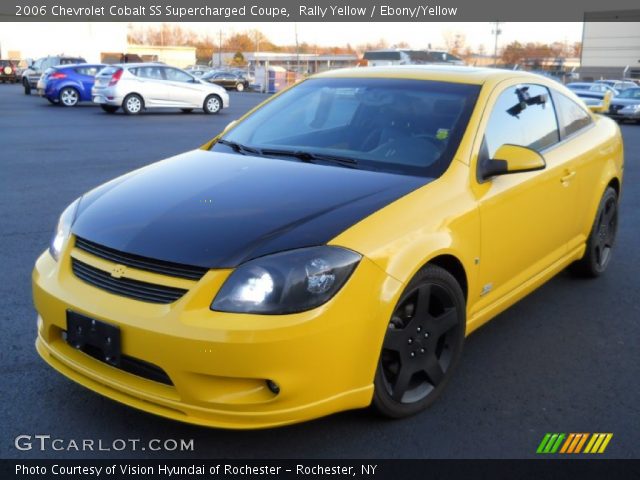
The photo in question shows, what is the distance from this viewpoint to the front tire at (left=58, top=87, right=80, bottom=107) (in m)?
23.9

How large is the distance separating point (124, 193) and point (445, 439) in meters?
1.89

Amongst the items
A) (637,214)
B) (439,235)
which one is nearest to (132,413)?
(439,235)

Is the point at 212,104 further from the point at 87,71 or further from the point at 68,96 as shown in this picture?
the point at 68,96

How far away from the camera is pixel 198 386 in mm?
2645

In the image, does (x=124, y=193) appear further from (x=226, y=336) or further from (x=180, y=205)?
(x=226, y=336)

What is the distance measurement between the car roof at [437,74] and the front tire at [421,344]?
4.59 ft

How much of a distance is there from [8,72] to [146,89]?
28138mm

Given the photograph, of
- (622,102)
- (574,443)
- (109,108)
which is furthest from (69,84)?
(574,443)

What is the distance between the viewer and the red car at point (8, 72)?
144 ft

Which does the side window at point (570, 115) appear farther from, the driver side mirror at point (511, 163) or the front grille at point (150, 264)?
Answer: the front grille at point (150, 264)

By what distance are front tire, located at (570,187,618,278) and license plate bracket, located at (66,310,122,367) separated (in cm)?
362

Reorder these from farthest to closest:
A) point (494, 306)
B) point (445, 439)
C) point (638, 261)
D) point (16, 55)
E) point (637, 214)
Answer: point (16, 55) → point (637, 214) → point (638, 261) → point (494, 306) → point (445, 439)

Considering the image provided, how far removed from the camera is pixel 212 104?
71.8 feet

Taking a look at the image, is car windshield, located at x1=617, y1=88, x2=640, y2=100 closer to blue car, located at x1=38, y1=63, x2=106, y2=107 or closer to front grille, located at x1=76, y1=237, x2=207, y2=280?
blue car, located at x1=38, y1=63, x2=106, y2=107
